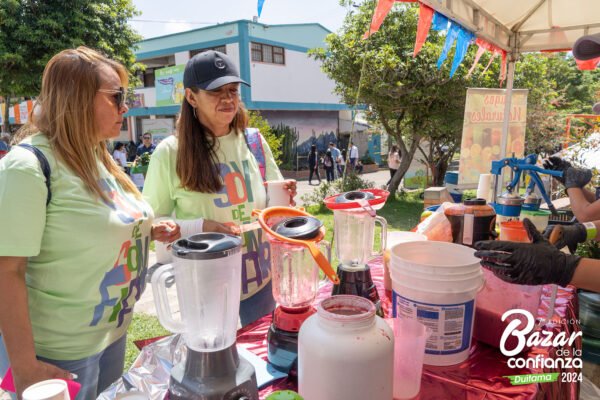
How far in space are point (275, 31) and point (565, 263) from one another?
18.4m

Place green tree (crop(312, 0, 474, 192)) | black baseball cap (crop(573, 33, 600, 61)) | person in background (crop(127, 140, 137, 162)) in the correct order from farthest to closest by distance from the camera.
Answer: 1. person in background (crop(127, 140, 137, 162))
2. green tree (crop(312, 0, 474, 192))
3. black baseball cap (crop(573, 33, 600, 61))

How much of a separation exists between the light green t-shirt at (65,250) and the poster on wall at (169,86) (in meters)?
17.8

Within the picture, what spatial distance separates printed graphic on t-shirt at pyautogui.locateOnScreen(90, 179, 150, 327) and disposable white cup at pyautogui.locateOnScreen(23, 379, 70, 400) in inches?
25.3

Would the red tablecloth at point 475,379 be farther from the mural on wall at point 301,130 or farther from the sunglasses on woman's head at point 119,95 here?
the mural on wall at point 301,130

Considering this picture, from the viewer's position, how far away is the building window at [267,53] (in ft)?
56.6

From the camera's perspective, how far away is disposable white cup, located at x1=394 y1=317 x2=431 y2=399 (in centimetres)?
104

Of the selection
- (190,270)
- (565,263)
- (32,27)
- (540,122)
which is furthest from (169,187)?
(540,122)

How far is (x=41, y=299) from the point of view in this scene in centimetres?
129

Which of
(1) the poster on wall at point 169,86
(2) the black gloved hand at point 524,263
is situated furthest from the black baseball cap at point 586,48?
(1) the poster on wall at point 169,86

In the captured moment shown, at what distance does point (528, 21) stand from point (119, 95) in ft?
16.4

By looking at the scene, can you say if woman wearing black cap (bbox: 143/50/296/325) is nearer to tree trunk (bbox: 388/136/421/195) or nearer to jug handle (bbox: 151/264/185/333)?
jug handle (bbox: 151/264/185/333)

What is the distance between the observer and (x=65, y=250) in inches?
50.2

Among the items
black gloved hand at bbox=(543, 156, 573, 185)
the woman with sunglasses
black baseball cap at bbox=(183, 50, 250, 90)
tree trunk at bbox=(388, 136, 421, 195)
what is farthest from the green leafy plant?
the woman with sunglasses

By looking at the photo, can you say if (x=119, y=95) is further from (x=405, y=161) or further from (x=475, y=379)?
(x=405, y=161)
